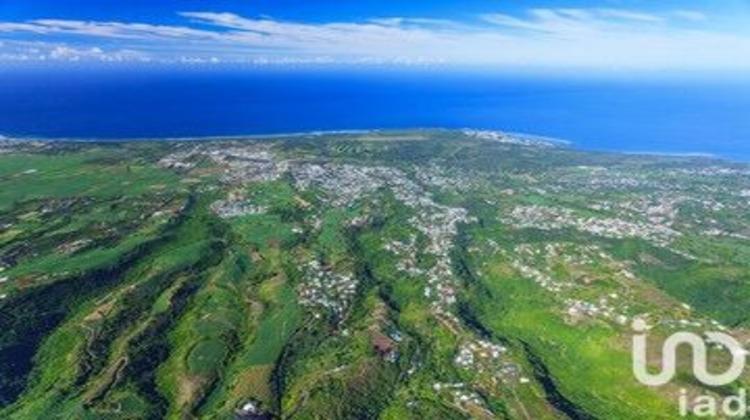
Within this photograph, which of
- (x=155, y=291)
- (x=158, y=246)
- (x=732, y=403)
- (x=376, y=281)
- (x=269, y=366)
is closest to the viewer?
(x=732, y=403)

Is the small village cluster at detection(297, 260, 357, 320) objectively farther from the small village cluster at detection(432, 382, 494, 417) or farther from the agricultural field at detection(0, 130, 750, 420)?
the small village cluster at detection(432, 382, 494, 417)

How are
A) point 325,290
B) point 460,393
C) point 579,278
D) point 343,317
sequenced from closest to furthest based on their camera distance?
point 460,393, point 343,317, point 325,290, point 579,278

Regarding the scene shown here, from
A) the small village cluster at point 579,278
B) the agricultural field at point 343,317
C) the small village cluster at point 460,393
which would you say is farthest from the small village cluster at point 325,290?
the small village cluster at point 579,278

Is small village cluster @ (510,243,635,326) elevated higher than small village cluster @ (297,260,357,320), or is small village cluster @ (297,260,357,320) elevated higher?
small village cluster @ (510,243,635,326)

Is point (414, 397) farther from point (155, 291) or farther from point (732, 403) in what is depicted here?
point (155, 291)

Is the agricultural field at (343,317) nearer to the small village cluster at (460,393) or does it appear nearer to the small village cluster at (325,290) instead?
the small village cluster at (460,393)

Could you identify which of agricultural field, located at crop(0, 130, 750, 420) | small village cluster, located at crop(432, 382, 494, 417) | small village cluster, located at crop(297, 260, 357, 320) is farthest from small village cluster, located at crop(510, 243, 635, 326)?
small village cluster, located at crop(297, 260, 357, 320)

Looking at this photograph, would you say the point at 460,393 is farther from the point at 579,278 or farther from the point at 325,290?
the point at 579,278

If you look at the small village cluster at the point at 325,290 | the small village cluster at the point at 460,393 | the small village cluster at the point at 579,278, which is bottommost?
the small village cluster at the point at 325,290

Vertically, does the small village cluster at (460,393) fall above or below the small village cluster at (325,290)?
above

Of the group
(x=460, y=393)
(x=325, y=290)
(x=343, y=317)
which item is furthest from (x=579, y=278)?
(x=325, y=290)

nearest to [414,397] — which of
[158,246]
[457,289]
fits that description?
[457,289]
